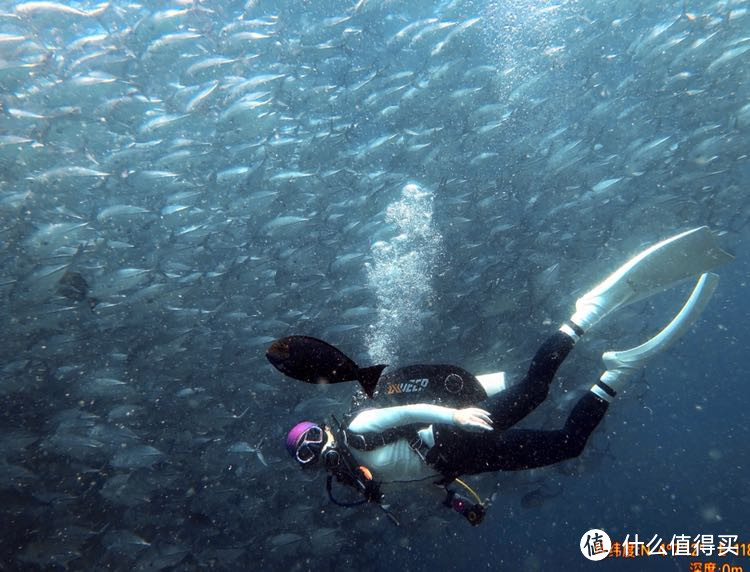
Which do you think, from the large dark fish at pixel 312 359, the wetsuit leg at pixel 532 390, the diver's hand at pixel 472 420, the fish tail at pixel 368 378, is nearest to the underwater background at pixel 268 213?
the wetsuit leg at pixel 532 390

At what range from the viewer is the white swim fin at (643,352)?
4.13 m

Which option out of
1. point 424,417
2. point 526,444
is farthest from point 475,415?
point 526,444

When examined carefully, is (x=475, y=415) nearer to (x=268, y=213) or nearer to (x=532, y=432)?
(x=532, y=432)

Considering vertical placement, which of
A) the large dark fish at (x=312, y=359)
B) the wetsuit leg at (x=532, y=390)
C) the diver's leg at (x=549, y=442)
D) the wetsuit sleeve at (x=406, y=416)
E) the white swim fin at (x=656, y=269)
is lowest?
the diver's leg at (x=549, y=442)

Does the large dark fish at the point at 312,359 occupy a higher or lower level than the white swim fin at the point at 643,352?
higher

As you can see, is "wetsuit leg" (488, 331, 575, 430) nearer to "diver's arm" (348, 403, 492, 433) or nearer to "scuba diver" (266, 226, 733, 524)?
"scuba diver" (266, 226, 733, 524)

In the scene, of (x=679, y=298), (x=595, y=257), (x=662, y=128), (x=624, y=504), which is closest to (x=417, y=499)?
(x=595, y=257)

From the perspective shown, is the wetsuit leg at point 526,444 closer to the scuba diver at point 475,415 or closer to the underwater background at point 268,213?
the scuba diver at point 475,415

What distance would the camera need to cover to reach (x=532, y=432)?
421 centimetres

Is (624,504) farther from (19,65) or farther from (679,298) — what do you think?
(19,65)

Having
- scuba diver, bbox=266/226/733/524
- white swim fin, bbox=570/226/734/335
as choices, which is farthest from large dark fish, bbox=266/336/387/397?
white swim fin, bbox=570/226/734/335

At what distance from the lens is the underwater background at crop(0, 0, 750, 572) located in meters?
8.20

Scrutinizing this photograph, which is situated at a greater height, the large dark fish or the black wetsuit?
the large dark fish

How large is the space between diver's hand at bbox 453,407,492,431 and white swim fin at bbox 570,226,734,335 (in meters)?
1.52
